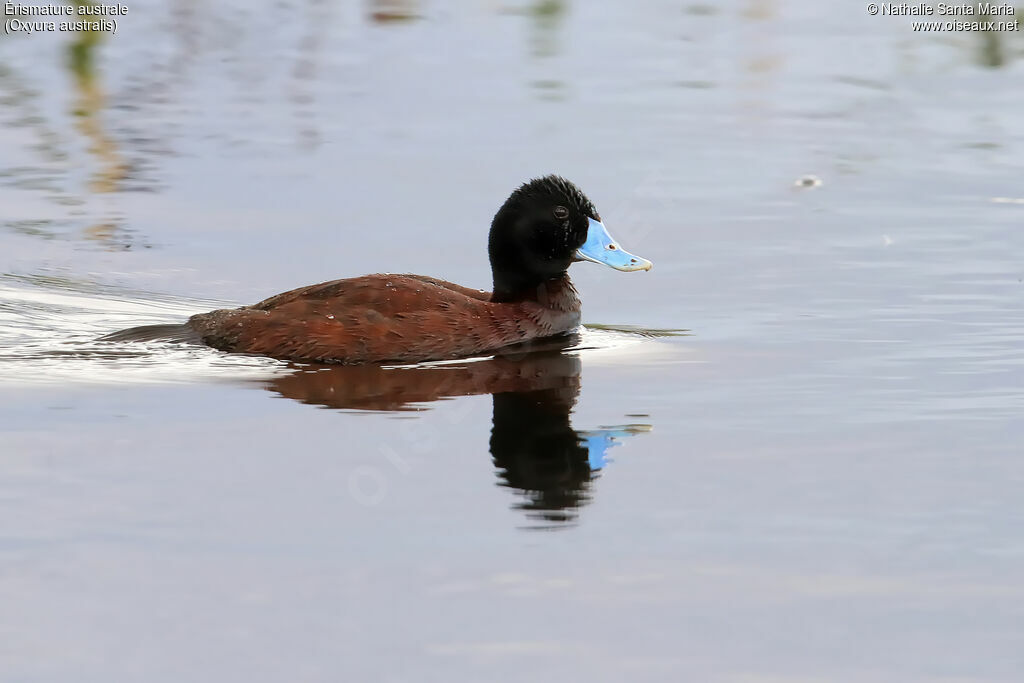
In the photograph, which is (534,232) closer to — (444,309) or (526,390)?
(444,309)

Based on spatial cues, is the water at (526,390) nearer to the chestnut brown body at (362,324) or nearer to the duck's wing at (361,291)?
the chestnut brown body at (362,324)

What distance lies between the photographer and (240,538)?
6332 mm

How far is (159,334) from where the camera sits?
9797mm

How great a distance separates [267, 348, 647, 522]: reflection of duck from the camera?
23.7ft

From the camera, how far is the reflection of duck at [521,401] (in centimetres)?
724

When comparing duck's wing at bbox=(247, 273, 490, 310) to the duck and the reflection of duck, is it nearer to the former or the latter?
the duck

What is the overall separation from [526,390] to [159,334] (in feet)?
7.53

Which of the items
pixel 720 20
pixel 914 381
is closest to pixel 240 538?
pixel 914 381

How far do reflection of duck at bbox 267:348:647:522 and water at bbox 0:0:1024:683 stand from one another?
3 cm

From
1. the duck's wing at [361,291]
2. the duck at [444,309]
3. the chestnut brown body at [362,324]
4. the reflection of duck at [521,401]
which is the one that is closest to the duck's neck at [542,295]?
the duck at [444,309]

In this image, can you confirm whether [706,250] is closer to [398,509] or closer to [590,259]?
[590,259]

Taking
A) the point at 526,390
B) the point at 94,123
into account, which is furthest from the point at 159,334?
the point at 94,123

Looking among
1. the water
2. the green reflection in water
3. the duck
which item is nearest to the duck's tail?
the duck

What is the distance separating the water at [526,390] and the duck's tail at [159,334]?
132 mm
